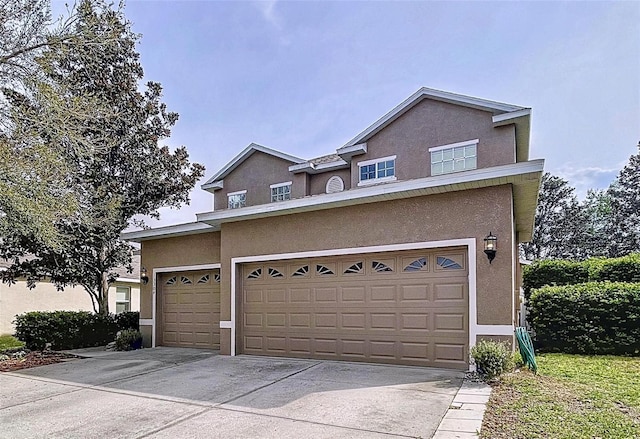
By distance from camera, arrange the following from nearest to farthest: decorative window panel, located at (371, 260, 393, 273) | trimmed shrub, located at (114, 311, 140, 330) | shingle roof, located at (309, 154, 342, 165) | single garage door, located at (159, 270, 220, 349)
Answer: decorative window panel, located at (371, 260, 393, 273)
single garage door, located at (159, 270, 220, 349)
trimmed shrub, located at (114, 311, 140, 330)
shingle roof, located at (309, 154, 342, 165)

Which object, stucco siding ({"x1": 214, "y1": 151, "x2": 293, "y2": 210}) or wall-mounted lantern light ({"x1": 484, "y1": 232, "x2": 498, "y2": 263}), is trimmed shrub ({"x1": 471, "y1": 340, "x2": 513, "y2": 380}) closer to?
wall-mounted lantern light ({"x1": 484, "y1": 232, "x2": 498, "y2": 263})

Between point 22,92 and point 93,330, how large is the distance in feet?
24.3

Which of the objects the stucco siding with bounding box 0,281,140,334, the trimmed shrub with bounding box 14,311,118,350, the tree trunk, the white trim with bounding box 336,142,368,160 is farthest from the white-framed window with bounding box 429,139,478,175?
the stucco siding with bounding box 0,281,140,334

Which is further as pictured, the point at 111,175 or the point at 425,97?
the point at 111,175

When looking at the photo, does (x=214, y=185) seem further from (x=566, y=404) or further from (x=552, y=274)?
(x=566, y=404)

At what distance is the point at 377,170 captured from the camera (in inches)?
586

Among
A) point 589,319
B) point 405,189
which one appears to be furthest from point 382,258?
point 589,319

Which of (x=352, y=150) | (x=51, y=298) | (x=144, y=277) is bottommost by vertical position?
(x=51, y=298)

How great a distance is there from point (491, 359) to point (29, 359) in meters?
10.6

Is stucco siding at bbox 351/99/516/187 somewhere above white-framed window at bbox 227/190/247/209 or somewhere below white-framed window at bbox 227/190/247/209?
above

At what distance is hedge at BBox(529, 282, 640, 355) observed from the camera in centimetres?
958

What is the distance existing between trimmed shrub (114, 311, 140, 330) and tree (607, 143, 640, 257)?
94.8 ft

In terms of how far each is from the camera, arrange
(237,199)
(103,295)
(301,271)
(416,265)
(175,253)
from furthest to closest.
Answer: (237,199), (103,295), (175,253), (301,271), (416,265)

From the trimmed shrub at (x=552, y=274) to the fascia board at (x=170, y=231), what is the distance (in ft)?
35.4
